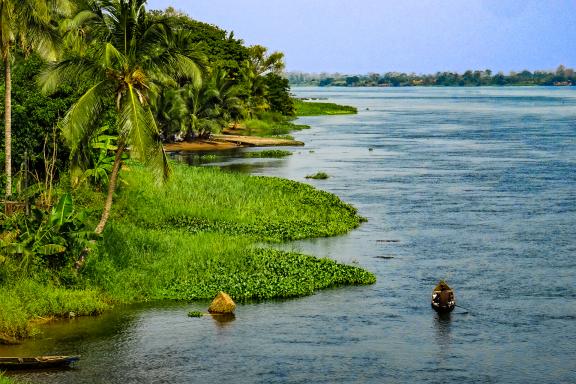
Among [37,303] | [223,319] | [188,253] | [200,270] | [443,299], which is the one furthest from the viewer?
[188,253]

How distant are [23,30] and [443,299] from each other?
2136 centimetres

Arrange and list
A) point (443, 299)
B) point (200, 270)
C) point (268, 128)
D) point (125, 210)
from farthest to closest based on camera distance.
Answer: point (268, 128) < point (125, 210) < point (200, 270) < point (443, 299)

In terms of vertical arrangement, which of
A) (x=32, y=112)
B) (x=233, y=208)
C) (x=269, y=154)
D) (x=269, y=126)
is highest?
(x=32, y=112)

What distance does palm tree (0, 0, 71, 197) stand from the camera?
121ft

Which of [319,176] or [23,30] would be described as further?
[319,176]

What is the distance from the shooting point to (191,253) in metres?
39.3

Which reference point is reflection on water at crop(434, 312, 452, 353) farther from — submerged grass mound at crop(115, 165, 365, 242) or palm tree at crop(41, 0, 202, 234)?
submerged grass mound at crop(115, 165, 365, 242)

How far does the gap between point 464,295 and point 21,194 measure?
1877cm

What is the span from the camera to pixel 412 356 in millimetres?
29062

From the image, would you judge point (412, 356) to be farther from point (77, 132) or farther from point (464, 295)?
point (77, 132)

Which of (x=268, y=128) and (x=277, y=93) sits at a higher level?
(x=277, y=93)

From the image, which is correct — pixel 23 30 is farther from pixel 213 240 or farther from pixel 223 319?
pixel 223 319

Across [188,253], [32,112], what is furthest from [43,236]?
[32,112]

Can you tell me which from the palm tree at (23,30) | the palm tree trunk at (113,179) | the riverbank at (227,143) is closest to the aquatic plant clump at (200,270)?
the palm tree trunk at (113,179)
